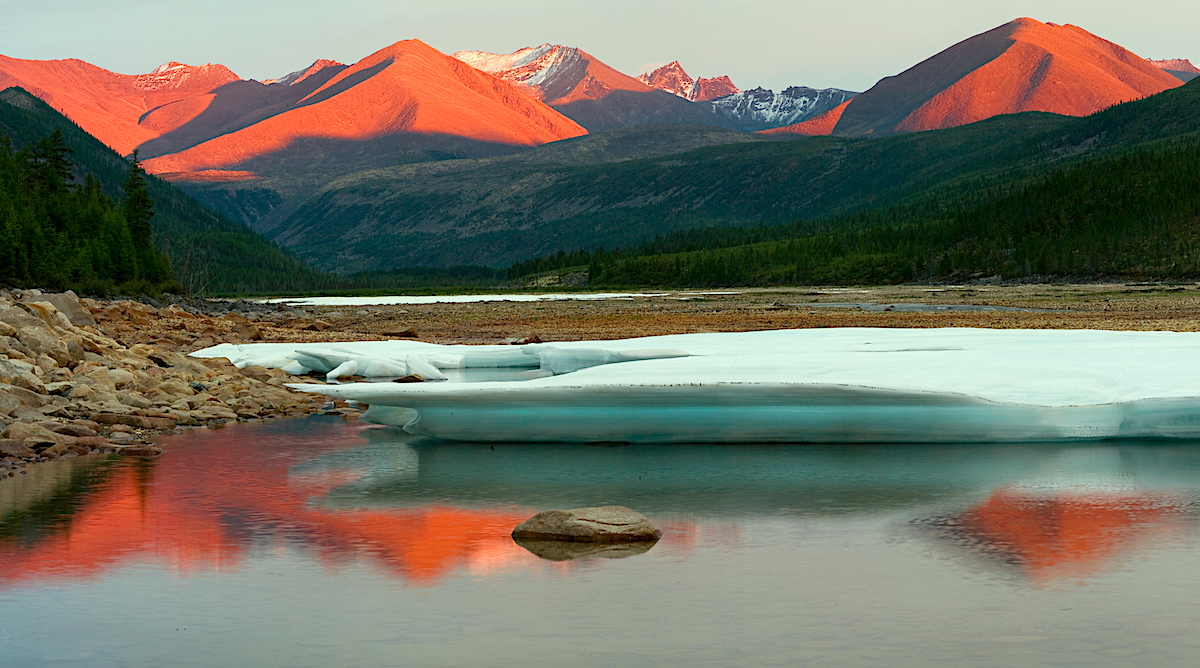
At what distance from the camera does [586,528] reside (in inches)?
484

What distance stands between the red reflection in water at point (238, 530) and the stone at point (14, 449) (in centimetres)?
199

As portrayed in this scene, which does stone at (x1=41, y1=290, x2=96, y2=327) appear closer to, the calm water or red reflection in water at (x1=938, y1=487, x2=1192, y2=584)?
the calm water

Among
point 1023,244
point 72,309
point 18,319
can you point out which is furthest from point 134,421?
point 1023,244

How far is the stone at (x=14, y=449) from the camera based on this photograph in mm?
18016

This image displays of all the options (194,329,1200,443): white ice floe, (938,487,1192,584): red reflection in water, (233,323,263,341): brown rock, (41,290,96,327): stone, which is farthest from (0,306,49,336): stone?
(938,487,1192,584): red reflection in water

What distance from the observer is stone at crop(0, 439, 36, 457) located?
1802 cm

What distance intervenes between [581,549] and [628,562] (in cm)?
74

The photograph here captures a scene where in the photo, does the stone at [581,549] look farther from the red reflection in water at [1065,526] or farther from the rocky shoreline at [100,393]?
the rocky shoreline at [100,393]

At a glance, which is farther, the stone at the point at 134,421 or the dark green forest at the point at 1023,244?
the dark green forest at the point at 1023,244

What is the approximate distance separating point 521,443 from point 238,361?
578 inches

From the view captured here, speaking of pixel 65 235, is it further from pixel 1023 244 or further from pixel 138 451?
pixel 1023 244

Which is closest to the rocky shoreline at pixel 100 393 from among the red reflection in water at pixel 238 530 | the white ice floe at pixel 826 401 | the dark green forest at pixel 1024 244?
the red reflection in water at pixel 238 530

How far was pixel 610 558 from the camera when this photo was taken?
11.6 metres

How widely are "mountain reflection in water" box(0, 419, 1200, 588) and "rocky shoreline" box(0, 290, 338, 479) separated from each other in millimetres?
1322
